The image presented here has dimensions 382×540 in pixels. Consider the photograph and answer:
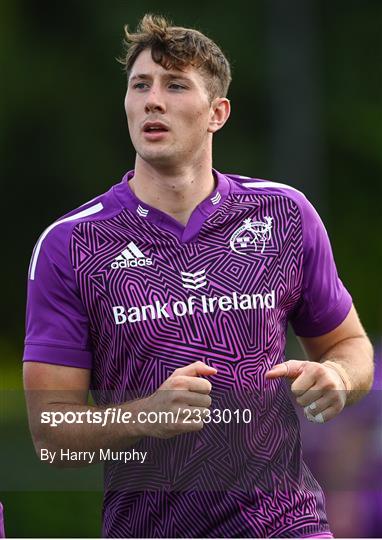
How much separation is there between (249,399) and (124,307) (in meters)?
0.61

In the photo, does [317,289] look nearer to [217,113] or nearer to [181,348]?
[181,348]

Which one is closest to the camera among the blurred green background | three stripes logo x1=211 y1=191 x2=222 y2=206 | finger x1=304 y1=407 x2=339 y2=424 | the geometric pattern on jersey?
finger x1=304 y1=407 x2=339 y2=424

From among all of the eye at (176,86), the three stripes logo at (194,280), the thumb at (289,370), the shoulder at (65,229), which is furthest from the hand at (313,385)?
the eye at (176,86)

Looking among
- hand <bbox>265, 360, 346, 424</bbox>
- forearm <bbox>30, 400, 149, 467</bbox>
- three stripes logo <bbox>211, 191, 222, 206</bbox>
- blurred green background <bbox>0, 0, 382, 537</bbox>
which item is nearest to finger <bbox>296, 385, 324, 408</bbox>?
hand <bbox>265, 360, 346, 424</bbox>

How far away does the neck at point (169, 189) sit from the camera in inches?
219

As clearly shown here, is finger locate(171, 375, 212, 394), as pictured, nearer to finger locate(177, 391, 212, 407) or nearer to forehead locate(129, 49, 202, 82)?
finger locate(177, 391, 212, 407)

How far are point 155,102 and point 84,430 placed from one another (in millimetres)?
1326

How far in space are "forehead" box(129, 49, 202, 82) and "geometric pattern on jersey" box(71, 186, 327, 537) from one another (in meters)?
0.64

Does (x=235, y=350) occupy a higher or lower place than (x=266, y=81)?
higher

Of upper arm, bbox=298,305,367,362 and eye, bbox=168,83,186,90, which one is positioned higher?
eye, bbox=168,83,186,90

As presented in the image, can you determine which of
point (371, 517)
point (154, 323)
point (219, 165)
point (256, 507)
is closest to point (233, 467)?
point (256, 507)

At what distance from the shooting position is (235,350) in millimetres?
5340

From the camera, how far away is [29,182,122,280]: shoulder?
17.7 feet

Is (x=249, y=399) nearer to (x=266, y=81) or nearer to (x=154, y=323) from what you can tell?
(x=154, y=323)
